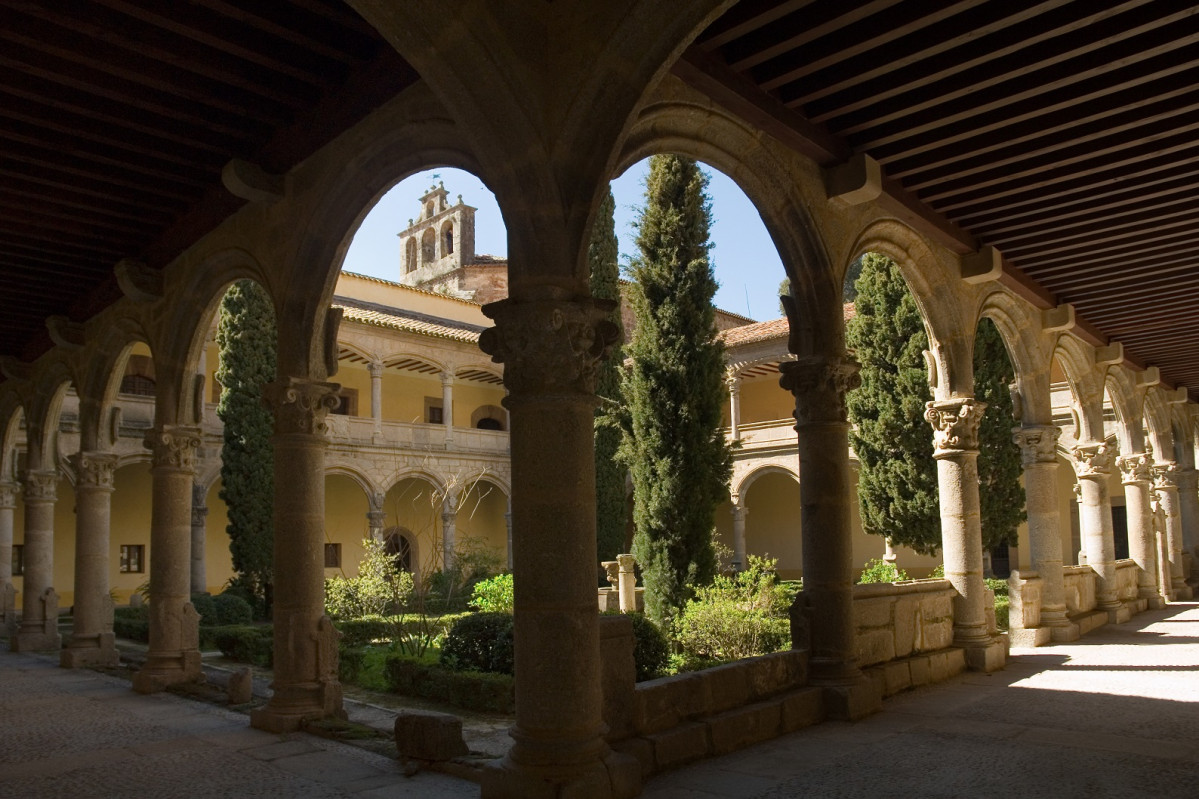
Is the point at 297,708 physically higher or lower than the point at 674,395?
lower

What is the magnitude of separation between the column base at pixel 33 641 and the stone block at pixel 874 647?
34.6 ft

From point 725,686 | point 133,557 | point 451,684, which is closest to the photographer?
point 725,686

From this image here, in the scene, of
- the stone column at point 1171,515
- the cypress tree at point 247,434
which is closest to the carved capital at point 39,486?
the cypress tree at point 247,434

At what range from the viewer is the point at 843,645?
236 inches

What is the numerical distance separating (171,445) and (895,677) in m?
6.25

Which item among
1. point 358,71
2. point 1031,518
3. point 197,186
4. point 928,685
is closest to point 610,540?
point 1031,518

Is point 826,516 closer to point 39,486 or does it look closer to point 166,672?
point 166,672

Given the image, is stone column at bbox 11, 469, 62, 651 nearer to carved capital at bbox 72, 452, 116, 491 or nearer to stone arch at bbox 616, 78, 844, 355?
carved capital at bbox 72, 452, 116, 491

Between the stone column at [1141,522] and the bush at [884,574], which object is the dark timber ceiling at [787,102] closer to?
the bush at [884,574]

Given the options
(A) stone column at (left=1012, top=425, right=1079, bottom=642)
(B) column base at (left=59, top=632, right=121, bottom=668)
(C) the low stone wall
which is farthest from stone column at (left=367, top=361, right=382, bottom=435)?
(C) the low stone wall

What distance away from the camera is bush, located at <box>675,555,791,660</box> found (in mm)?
9039

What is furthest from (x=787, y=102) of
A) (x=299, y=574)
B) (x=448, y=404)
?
(x=448, y=404)

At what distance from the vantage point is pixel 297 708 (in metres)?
6.03

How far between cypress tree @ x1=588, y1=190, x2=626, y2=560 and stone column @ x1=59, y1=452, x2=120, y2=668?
856 centimetres
